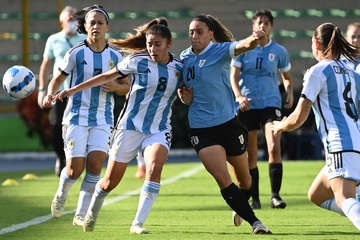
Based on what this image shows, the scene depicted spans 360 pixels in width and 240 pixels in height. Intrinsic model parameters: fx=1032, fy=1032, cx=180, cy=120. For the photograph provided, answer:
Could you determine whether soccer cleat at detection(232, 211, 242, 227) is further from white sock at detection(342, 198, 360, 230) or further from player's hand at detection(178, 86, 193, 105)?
white sock at detection(342, 198, 360, 230)

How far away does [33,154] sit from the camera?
24.3m

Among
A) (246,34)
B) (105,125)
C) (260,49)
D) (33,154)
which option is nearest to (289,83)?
(260,49)

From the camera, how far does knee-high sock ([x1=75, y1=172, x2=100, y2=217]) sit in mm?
9914

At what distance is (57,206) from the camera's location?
34.3ft

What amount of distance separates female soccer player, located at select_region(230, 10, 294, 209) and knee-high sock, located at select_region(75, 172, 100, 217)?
8.24 feet

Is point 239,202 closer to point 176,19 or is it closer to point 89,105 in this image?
point 89,105

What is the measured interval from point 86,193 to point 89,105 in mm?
895

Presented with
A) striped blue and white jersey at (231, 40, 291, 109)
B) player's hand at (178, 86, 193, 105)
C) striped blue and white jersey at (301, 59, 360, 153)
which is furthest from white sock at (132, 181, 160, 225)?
striped blue and white jersey at (231, 40, 291, 109)

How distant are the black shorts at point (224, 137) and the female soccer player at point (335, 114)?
949mm

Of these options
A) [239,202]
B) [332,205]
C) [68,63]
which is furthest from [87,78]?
[332,205]

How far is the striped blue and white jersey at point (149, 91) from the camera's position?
9.08 meters

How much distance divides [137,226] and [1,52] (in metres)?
19.7

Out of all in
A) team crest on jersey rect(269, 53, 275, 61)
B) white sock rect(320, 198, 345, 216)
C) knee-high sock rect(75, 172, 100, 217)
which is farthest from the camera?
team crest on jersey rect(269, 53, 275, 61)

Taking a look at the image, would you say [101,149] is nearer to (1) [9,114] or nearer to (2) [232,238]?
(2) [232,238]
